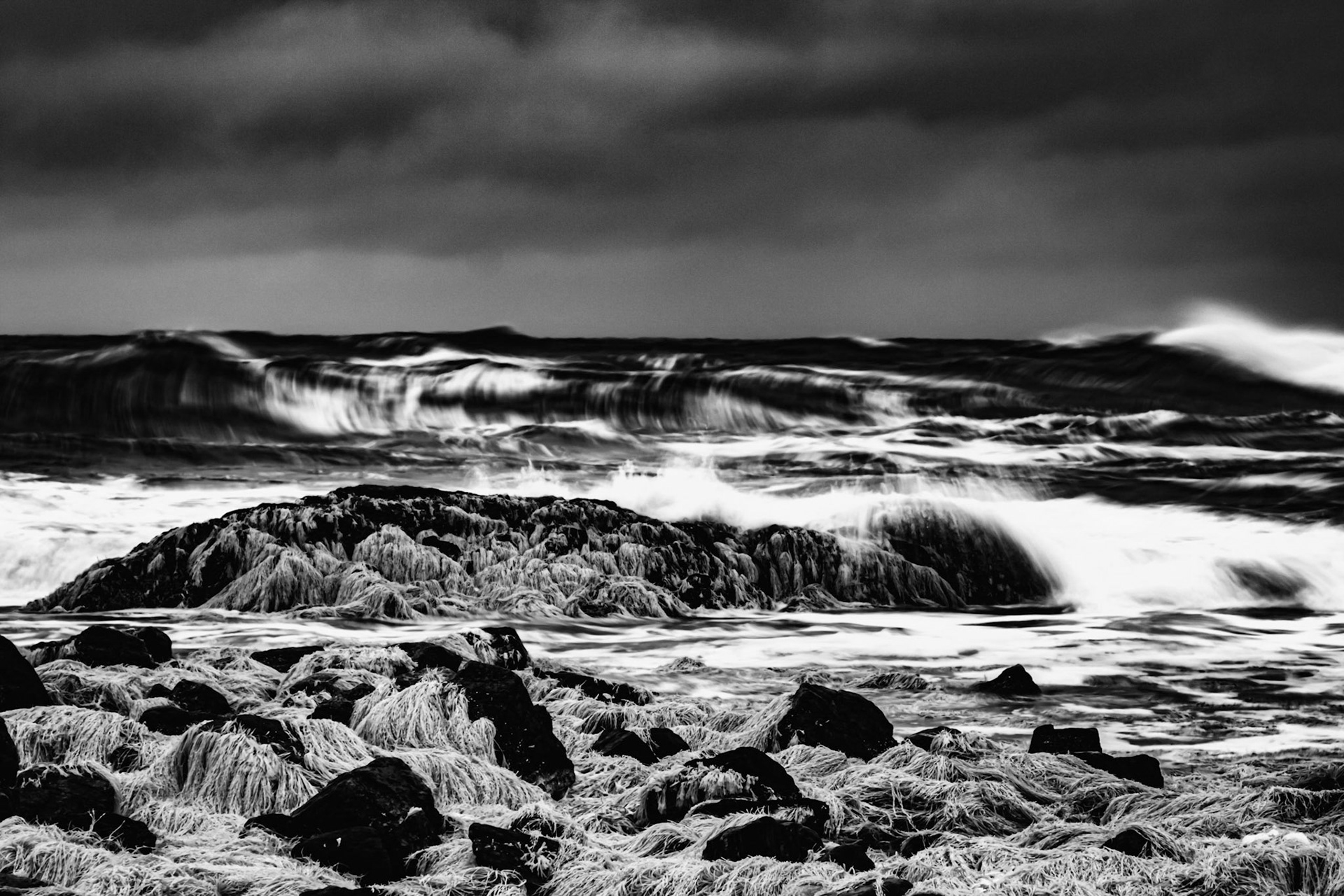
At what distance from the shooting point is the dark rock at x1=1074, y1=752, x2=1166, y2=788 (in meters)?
8.05

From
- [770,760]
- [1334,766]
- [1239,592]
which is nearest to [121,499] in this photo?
[1239,592]

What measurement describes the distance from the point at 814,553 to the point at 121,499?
1363 centimetres

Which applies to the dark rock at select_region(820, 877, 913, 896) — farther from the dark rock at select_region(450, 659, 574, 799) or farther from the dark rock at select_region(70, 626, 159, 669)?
the dark rock at select_region(70, 626, 159, 669)

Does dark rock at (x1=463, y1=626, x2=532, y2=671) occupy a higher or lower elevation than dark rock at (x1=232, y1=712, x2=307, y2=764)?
lower

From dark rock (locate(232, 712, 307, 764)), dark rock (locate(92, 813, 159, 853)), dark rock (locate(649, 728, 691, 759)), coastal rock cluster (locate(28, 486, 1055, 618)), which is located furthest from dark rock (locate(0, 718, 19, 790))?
coastal rock cluster (locate(28, 486, 1055, 618))

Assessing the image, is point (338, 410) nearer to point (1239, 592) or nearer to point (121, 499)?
point (121, 499)

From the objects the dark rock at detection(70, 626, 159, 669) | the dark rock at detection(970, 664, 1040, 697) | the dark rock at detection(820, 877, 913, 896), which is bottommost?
the dark rock at detection(970, 664, 1040, 697)

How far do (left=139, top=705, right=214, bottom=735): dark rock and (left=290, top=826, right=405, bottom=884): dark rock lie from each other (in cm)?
221

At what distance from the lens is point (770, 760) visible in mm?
7457

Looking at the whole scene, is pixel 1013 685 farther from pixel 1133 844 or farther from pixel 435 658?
pixel 1133 844

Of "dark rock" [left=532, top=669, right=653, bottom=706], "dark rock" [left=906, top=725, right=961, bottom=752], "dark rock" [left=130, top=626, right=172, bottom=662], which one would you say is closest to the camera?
"dark rock" [left=906, top=725, right=961, bottom=752]

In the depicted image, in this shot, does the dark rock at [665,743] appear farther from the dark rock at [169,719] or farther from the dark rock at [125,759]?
the dark rock at [125,759]

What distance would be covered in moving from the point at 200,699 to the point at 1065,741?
214 inches

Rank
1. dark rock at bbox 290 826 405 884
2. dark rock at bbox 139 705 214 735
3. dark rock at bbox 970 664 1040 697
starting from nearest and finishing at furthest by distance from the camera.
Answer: dark rock at bbox 290 826 405 884 → dark rock at bbox 139 705 214 735 → dark rock at bbox 970 664 1040 697
